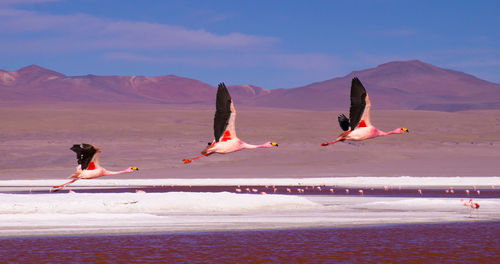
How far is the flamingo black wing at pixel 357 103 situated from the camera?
1991 centimetres

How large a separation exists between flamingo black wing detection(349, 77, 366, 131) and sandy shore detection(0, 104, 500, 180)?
240ft

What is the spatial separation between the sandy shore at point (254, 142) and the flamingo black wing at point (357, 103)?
73093mm

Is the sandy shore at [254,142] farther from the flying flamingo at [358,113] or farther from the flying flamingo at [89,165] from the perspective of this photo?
the flying flamingo at [358,113]

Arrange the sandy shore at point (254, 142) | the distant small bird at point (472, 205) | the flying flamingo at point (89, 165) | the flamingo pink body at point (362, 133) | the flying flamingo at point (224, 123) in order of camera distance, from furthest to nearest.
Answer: the sandy shore at point (254, 142) → the distant small bird at point (472, 205) → the flying flamingo at point (89, 165) → the flying flamingo at point (224, 123) → the flamingo pink body at point (362, 133)

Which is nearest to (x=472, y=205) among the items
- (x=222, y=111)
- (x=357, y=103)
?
(x=357, y=103)

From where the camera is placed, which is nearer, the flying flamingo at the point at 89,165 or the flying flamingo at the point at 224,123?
the flying flamingo at the point at 224,123

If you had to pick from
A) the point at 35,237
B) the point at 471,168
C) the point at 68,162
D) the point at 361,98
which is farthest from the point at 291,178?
the point at 361,98

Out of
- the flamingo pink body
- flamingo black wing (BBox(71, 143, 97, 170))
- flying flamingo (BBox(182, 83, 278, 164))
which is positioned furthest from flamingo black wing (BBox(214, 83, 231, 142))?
flamingo black wing (BBox(71, 143, 97, 170))

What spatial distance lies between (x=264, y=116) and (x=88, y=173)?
5672 inches

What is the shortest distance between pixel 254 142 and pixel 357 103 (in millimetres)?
113095

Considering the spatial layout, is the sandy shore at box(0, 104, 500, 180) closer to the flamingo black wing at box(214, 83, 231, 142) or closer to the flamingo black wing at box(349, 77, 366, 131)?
the flamingo black wing at box(214, 83, 231, 142)

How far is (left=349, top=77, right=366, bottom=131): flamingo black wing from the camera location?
19906 mm

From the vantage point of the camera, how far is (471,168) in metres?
97.6

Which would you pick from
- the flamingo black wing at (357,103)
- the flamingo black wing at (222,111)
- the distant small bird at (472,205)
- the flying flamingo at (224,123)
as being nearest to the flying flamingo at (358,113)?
the flamingo black wing at (357,103)
